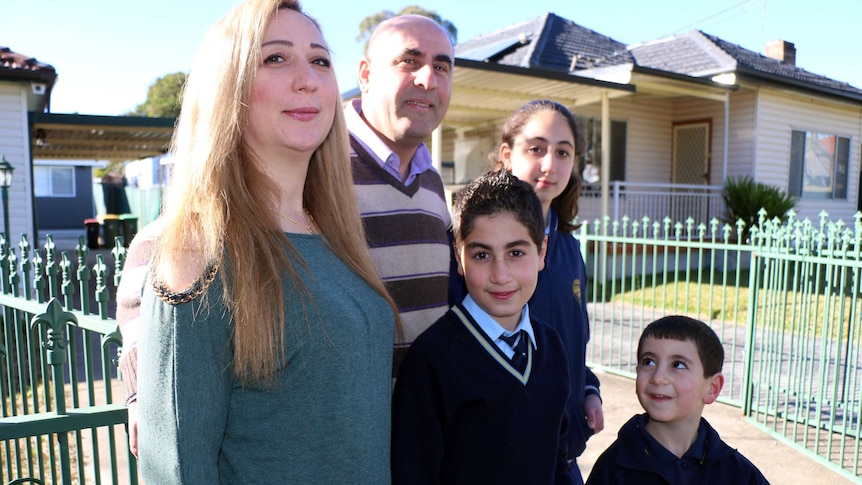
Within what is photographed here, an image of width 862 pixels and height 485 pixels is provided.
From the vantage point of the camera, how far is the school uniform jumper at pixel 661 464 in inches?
76.0

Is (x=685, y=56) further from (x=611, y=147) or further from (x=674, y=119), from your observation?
(x=611, y=147)

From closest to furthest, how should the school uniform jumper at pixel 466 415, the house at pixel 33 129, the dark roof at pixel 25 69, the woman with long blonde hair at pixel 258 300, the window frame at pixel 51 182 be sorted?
the woman with long blonde hair at pixel 258 300
the school uniform jumper at pixel 466 415
the dark roof at pixel 25 69
the house at pixel 33 129
the window frame at pixel 51 182

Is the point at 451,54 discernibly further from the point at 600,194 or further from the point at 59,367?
the point at 600,194

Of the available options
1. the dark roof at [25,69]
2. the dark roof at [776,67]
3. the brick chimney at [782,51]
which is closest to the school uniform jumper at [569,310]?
the dark roof at [25,69]

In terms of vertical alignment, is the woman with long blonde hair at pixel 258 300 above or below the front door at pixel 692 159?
below

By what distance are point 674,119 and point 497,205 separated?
50.1ft

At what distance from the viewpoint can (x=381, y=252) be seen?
195 cm

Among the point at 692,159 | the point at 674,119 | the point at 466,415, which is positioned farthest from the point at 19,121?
the point at 692,159

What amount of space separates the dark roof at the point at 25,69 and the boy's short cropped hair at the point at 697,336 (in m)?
12.2

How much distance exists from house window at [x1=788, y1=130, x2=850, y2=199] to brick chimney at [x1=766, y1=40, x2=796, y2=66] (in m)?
3.33

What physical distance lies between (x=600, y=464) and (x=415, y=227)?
1.00 metres

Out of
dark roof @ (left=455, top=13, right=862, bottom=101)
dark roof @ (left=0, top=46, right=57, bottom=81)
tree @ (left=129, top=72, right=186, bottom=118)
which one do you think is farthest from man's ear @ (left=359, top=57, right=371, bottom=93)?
tree @ (left=129, top=72, right=186, bottom=118)

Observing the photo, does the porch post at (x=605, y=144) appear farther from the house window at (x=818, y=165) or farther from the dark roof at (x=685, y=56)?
the house window at (x=818, y=165)

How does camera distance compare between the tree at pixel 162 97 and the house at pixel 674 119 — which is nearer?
the house at pixel 674 119
